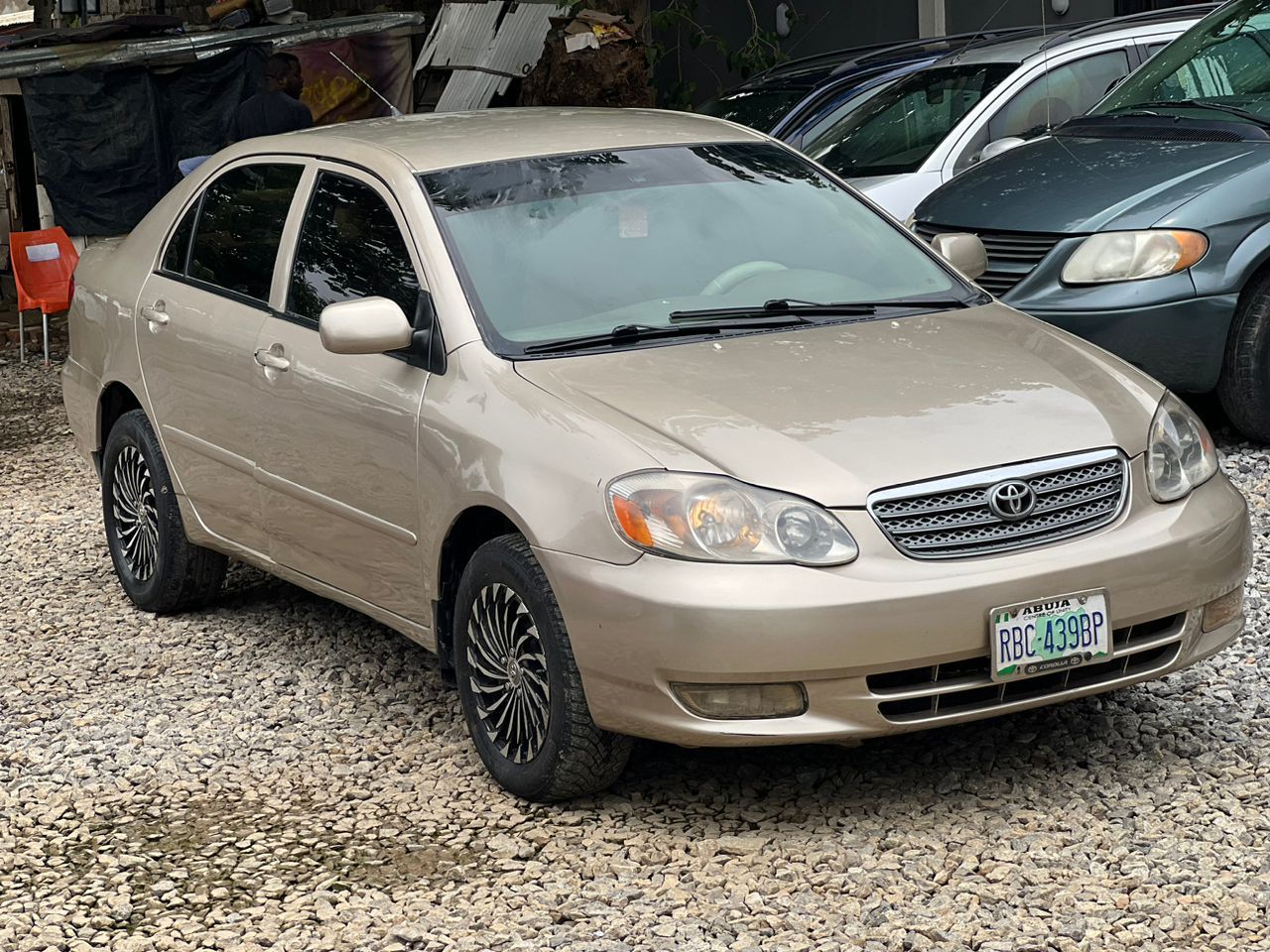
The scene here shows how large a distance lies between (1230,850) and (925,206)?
4356mm

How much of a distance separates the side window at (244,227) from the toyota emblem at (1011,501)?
249cm

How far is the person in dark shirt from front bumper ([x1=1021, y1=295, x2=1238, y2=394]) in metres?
6.74

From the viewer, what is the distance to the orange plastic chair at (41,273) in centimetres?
1273

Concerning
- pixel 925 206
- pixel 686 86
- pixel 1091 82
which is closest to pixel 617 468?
pixel 925 206

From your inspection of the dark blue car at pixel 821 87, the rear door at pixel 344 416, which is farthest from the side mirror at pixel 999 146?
the rear door at pixel 344 416

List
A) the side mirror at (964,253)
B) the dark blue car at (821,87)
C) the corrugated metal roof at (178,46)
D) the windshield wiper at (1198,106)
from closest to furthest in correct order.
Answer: the side mirror at (964,253), the windshield wiper at (1198,106), the dark blue car at (821,87), the corrugated metal roof at (178,46)

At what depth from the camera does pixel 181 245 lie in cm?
617

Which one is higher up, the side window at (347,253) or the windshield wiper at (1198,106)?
the side window at (347,253)

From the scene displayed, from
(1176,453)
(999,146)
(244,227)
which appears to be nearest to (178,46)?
(999,146)

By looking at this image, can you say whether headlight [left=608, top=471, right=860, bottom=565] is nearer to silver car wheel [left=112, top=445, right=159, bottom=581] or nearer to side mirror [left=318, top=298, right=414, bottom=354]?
side mirror [left=318, top=298, right=414, bottom=354]

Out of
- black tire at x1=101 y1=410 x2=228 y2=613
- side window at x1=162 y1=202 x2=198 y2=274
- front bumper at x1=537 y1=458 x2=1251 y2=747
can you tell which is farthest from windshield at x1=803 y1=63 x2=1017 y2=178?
front bumper at x1=537 y1=458 x2=1251 y2=747

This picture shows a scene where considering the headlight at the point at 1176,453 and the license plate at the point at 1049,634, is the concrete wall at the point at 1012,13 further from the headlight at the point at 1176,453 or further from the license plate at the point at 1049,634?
the license plate at the point at 1049,634

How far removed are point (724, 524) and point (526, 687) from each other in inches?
29.8

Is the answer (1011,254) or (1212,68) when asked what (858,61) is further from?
(1011,254)
